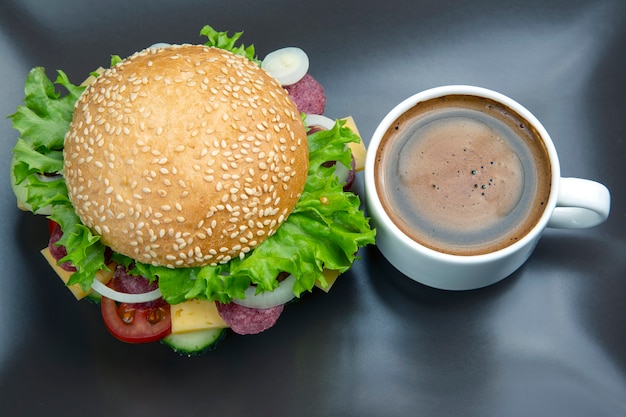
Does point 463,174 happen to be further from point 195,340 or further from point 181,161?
point 195,340

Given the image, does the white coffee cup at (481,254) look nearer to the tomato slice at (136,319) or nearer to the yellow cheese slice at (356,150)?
Answer: the yellow cheese slice at (356,150)

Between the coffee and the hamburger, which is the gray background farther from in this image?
the coffee

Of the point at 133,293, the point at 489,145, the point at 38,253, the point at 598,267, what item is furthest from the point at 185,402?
the point at 598,267

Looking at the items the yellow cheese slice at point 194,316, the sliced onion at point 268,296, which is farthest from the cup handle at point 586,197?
the yellow cheese slice at point 194,316

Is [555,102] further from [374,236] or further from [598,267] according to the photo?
[374,236]

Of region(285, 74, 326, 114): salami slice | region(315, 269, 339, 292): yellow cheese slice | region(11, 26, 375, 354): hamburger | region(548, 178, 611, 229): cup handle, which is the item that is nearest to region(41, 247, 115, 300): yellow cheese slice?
region(11, 26, 375, 354): hamburger

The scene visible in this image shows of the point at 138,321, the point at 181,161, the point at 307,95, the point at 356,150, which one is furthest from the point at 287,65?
the point at 138,321
